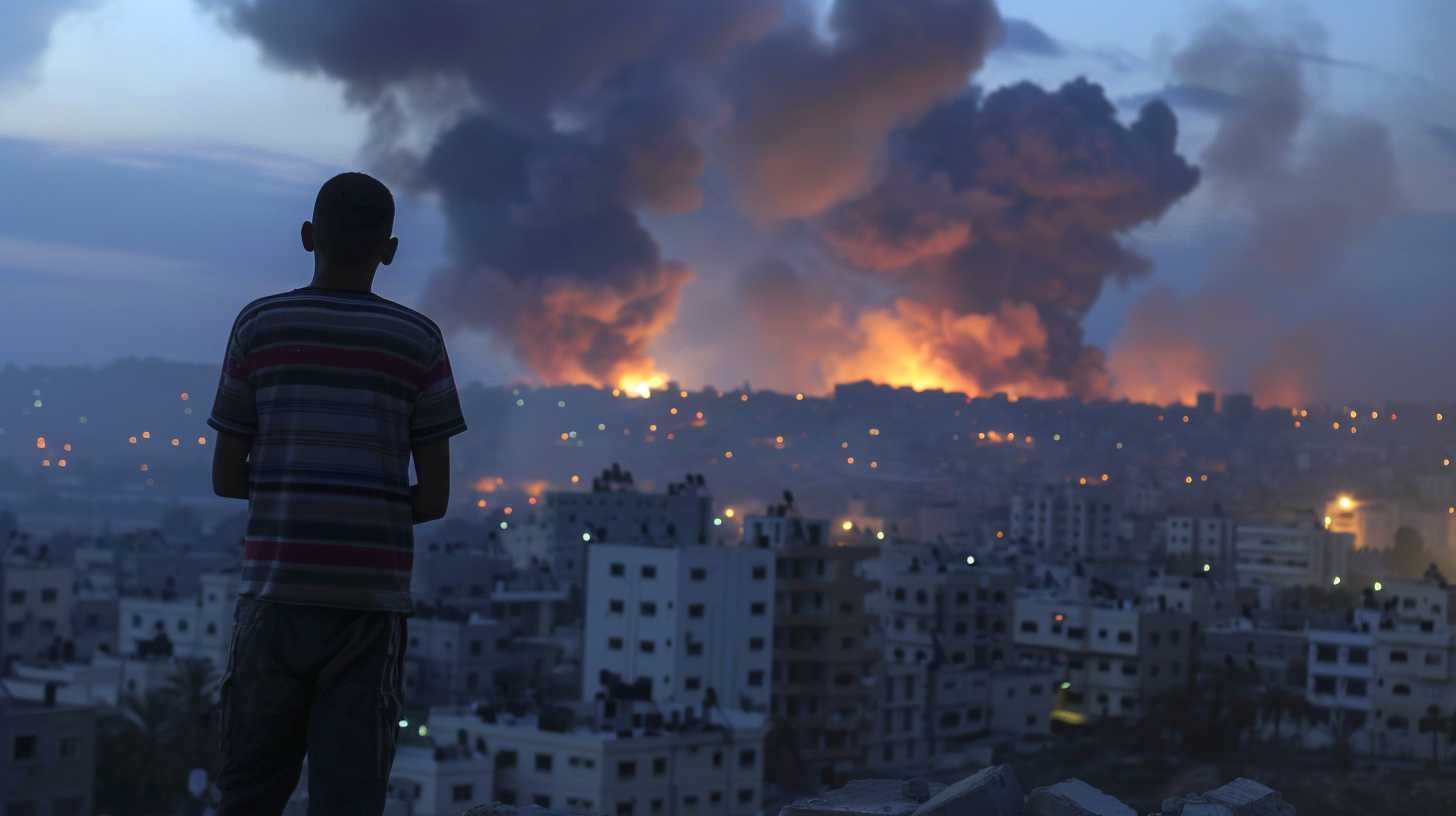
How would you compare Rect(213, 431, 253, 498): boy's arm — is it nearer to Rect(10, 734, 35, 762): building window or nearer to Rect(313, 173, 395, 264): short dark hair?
Rect(313, 173, 395, 264): short dark hair

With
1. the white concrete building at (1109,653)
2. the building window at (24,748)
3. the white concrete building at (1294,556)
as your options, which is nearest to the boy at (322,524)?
the building window at (24,748)

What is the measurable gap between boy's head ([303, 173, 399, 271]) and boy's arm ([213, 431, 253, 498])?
30 cm

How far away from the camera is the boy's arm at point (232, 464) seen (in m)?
2.98

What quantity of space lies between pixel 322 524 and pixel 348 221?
0.47m

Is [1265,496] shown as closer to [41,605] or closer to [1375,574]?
[1375,574]

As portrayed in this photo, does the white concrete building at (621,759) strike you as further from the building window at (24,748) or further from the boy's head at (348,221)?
the boy's head at (348,221)

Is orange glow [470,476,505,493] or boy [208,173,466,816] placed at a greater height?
orange glow [470,476,505,493]

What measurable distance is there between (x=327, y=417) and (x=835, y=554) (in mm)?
31750

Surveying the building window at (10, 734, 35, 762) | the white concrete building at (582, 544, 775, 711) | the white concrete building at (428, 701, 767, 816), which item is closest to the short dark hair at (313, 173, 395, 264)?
the building window at (10, 734, 35, 762)

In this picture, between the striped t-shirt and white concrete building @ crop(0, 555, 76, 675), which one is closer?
the striped t-shirt

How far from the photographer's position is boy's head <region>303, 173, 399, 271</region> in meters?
3.05

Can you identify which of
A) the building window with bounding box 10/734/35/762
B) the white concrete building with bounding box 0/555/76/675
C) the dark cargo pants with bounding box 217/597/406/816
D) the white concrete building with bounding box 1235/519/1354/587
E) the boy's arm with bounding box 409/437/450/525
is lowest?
the building window with bounding box 10/734/35/762

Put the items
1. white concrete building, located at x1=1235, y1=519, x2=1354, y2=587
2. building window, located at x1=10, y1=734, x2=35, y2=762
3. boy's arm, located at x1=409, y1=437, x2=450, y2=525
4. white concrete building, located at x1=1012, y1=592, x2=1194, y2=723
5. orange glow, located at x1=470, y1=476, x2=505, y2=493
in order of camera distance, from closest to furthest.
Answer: boy's arm, located at x1=409, y1=437, x2=450, y2=525 → building window, located at x1=10, y1=734, x2=35, y2=762 → white concrete building, located at x1=1012, y1=592, x2=1194, y2=723 → white concrete building, located at x1=1235, y1=519, x2=1354, y2=587 → orange glow, located at x1=470, y1=476, x2=505, y2=493

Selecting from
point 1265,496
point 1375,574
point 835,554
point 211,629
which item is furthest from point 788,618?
point 1265,496
